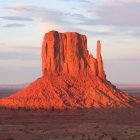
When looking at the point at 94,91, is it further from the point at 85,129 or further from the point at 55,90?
the point at 85,129

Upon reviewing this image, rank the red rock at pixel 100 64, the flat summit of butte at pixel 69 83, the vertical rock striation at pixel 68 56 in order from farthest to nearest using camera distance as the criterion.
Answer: the vertical rock striation at pixel 68 56 → the red rock at pixel 100 64 → the flat summit of butte at pixel 69 83

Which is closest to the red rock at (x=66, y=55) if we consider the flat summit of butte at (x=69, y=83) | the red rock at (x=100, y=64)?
the flat summit of butte at (x=69, y=83)

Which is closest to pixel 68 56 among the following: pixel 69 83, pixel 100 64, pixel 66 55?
pixel 66 55

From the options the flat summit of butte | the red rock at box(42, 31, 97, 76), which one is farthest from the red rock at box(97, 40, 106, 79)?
the red rock at box(42, 31, 97, 76)

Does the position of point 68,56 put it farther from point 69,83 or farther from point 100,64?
point 100,64

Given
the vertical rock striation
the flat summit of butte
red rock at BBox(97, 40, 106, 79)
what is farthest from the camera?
the vertical rock striation

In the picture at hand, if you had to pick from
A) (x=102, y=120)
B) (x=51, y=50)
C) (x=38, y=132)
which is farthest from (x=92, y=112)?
(x=38, y=132)

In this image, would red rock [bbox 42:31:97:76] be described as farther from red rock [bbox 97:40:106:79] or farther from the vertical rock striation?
red rock [bbox 97:40:106:79]

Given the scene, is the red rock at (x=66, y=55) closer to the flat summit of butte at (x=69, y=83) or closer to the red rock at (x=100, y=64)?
the flat summit of butte at (x=69, y=83)
